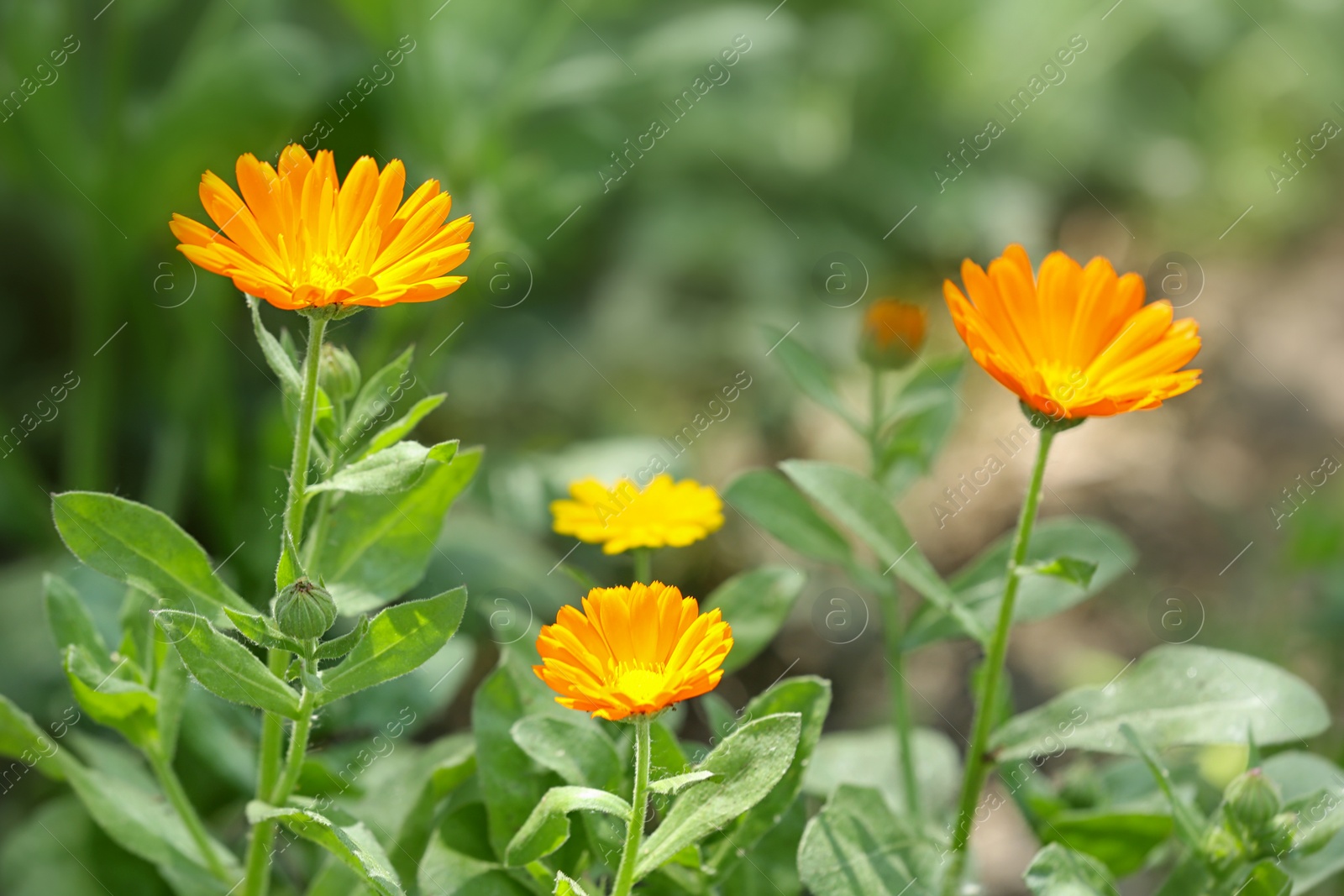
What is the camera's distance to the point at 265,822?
1.00 m

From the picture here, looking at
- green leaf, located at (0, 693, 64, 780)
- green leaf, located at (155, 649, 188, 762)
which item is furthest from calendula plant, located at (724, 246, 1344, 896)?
green leaf, located at (0, 693, 64, 780)

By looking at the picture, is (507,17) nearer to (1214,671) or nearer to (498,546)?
(498,546)

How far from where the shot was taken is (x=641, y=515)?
1139mm

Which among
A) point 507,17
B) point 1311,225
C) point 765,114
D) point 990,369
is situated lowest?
point 1311,225

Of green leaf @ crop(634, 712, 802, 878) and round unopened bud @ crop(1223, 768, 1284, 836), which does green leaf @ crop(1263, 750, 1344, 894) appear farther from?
green leaf @ crop(634, 712, 802, 878)

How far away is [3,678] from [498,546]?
0.64 metres

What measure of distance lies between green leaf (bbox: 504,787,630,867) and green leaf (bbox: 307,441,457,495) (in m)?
0.25

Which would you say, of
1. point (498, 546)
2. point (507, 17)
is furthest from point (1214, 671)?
point (507, 17)

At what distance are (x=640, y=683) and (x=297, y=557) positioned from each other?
269mm

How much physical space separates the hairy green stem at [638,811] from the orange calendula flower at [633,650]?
0.10ft

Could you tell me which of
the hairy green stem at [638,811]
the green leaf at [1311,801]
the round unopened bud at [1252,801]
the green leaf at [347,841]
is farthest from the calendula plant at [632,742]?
the green leaf at [1311,801]

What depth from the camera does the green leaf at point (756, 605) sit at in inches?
46.3

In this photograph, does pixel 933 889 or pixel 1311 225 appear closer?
pixel 933 889

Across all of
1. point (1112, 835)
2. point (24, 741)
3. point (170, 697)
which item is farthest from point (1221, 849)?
point (24, 741)
